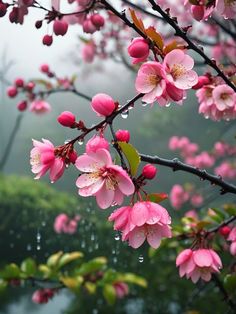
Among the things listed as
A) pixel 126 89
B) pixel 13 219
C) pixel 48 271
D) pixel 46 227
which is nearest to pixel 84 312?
pixel 46 227

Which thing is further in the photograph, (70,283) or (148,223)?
(70,283)

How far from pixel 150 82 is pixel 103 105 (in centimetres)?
7

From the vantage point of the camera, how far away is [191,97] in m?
5.84

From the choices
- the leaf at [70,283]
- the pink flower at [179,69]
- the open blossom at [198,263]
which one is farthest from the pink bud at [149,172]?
the leaf at [70,283]

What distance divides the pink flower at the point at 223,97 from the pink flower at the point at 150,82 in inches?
11.3

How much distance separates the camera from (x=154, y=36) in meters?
0.54

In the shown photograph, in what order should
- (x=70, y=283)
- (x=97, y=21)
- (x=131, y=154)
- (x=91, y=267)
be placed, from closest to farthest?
(x=131, y=154)
(x=97, y=21)
(x=70, y=283)
(x=91, y=267)

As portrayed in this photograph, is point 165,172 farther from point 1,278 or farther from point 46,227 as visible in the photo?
point 1,278

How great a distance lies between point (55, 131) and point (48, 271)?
478cm

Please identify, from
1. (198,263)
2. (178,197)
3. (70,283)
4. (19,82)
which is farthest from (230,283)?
(178,197)

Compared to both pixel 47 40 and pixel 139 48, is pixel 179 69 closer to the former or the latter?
pixel 139 48

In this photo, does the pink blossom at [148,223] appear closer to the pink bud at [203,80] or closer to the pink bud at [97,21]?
the pink bud at [203,80]

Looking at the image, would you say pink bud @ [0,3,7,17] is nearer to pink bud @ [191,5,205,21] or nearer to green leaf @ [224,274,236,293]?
pink bud @ [191,5,205,21]

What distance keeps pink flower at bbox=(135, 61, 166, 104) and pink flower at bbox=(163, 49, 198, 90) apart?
1cm
